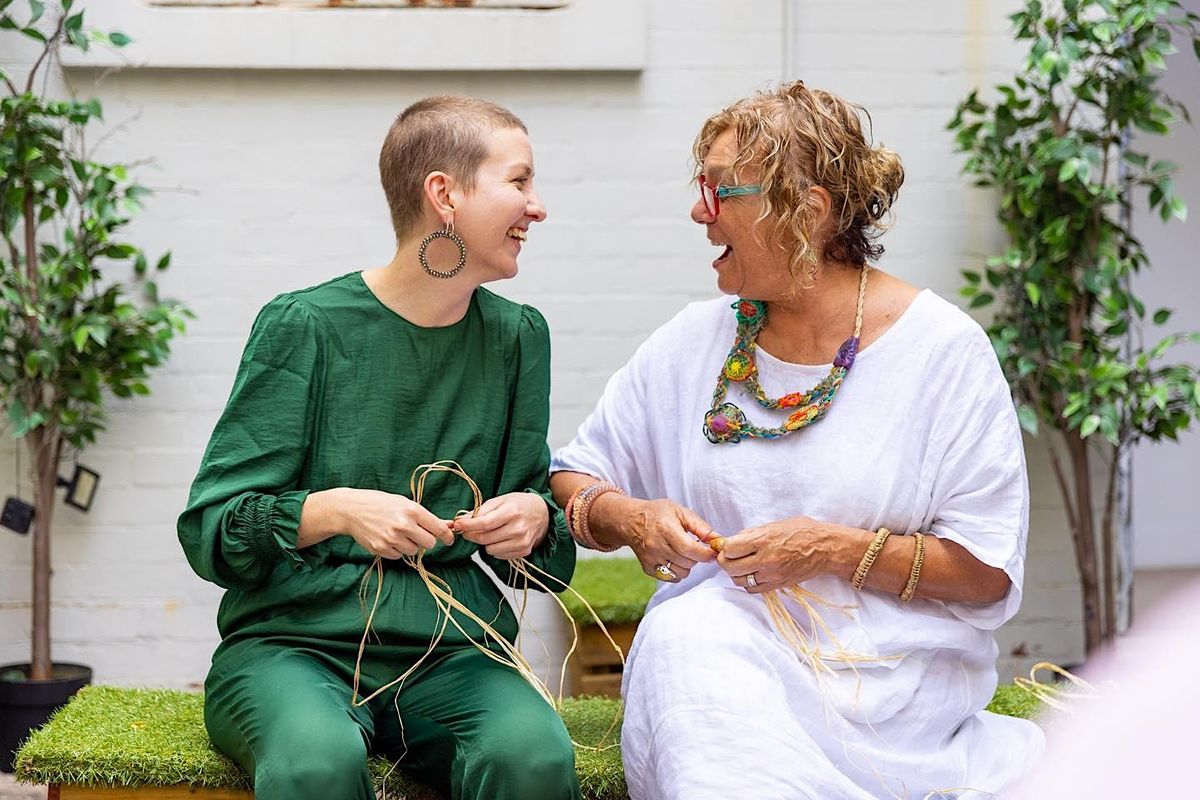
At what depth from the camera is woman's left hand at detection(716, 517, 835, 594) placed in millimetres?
2057

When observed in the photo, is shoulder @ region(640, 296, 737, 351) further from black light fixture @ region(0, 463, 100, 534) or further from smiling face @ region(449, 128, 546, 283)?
black light fixture @ region(0, 463, 100, 534)

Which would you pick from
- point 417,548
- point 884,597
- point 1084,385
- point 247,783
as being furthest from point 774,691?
point 1084,385

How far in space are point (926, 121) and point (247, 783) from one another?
9.04ft

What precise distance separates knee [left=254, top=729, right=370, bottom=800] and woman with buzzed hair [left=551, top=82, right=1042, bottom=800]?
0.43 meters

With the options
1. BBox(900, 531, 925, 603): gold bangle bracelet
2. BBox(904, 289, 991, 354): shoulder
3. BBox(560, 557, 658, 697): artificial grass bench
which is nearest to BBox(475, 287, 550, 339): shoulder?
BBox(904, 289, 991, 354): shoulder

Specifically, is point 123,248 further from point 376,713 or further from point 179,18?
point 376,713

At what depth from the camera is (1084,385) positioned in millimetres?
3775

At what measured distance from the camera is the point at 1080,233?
3850mm

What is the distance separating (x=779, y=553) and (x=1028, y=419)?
6.30 ft

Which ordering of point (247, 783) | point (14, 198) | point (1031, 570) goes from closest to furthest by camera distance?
point (247, 783) → point (14, 198) → point (1031, 570)

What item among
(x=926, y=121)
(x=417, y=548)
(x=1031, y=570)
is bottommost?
(x=1031, y=570)

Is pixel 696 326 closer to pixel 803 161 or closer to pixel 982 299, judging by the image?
pixel 803 161

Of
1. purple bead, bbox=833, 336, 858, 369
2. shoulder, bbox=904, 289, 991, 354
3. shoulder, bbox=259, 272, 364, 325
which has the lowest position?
purple bead, bbox=833, 336, 858, 369

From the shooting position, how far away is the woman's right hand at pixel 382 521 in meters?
2.02
